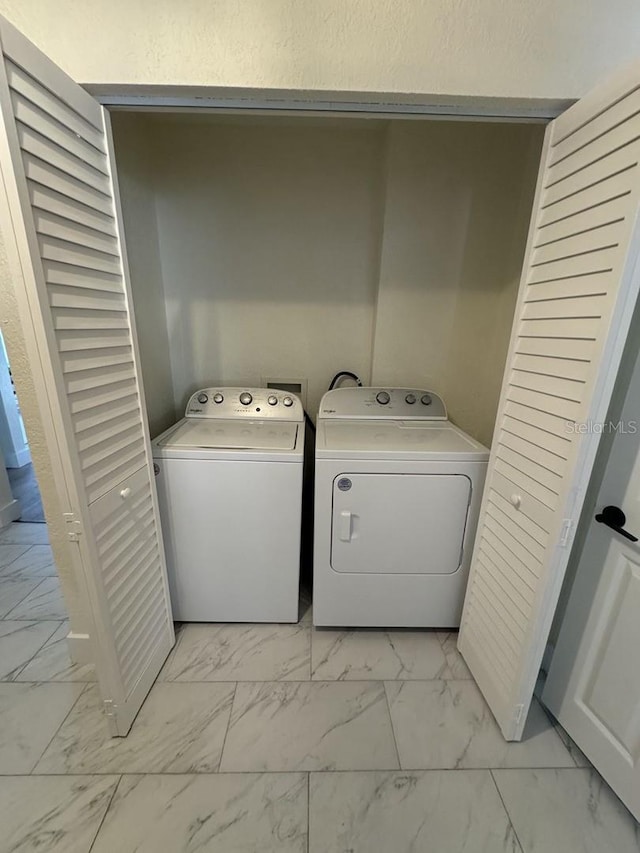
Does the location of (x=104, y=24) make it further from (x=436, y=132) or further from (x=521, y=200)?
(x=521, y=200)

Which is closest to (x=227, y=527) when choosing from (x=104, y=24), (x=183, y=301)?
(x=183, y=301)

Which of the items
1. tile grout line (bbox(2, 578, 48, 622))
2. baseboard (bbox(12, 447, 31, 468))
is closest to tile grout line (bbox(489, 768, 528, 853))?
tile grout line (bbox(2, 578, 48, 622))

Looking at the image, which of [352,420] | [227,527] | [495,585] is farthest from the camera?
[352,420]

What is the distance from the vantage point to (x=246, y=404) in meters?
2.04

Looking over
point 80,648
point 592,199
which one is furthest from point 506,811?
point 592,199

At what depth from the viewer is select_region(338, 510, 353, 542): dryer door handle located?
1.57 metres

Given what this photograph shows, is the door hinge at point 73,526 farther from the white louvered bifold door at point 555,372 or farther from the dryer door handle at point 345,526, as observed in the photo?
the white louvered bifold door at point 555,372

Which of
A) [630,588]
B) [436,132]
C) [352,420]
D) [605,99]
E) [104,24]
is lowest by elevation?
[630,588]

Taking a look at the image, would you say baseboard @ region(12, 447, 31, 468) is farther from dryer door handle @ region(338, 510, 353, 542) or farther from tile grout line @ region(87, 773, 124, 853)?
dryer door handle @ region(338, 510, 353, 542)

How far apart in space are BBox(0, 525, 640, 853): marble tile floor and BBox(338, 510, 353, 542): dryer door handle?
23.6 inches

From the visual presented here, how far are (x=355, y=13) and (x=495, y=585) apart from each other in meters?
1.94

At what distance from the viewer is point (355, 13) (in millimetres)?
959

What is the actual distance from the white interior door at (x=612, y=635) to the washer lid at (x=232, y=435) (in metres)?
1.21

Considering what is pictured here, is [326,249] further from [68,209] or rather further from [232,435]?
[68,209]
